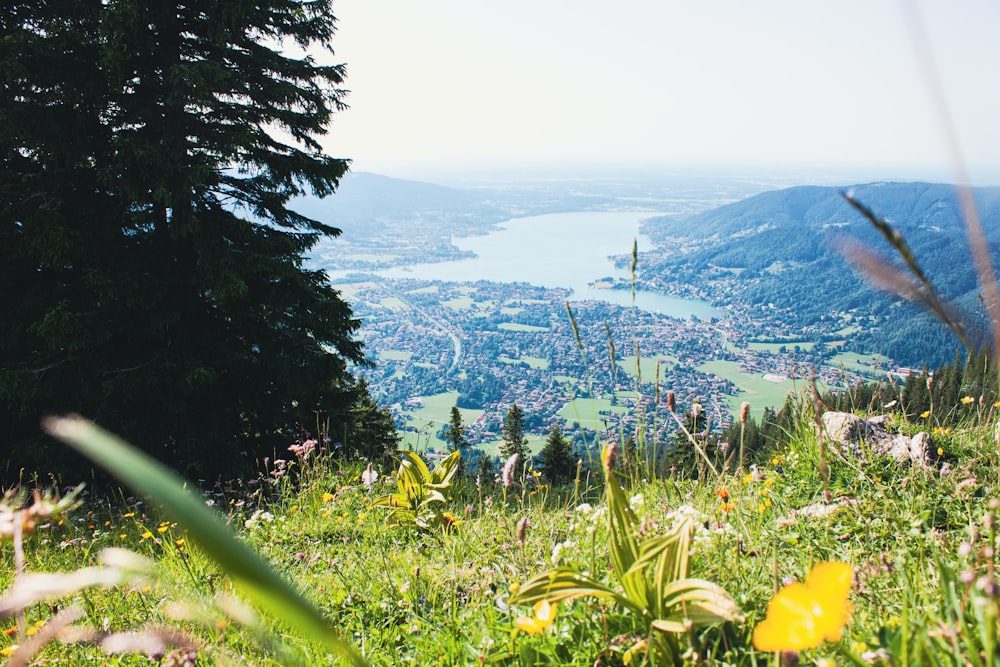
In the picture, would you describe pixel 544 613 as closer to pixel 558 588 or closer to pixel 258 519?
pixel 558 588

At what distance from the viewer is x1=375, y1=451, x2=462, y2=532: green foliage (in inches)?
124

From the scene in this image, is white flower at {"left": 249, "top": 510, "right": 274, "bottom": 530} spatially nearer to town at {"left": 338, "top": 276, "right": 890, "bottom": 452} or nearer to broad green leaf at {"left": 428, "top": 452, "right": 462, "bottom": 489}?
broad green leaf at {"left": 428, "top": 452, "right": 462, "bottom": 489}

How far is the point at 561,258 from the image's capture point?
135 metres

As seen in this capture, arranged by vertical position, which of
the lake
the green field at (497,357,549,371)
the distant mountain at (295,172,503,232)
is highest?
the distant mountain at (295,172,503,232)

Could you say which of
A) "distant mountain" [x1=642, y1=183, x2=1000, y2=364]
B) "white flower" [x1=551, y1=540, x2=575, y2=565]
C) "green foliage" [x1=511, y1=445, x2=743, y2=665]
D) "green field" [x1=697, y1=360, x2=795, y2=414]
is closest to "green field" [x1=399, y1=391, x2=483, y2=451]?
"green field" [x1=697, y1=360, x2=795, y2=414]

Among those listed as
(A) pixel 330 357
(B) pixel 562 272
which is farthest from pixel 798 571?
(B) pixel 562 272

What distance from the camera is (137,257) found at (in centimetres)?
653

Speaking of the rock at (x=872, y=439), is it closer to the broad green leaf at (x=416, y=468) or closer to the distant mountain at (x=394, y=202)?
the broad green leaf at (x=416, y=468)

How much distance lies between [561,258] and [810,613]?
136m

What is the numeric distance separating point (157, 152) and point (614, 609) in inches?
256

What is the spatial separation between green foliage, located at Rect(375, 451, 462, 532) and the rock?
6.80 feet

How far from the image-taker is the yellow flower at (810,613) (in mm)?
688

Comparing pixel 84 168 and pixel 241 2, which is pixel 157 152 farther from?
pixel 241 2

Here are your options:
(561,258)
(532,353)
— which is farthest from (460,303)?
(561,258)
